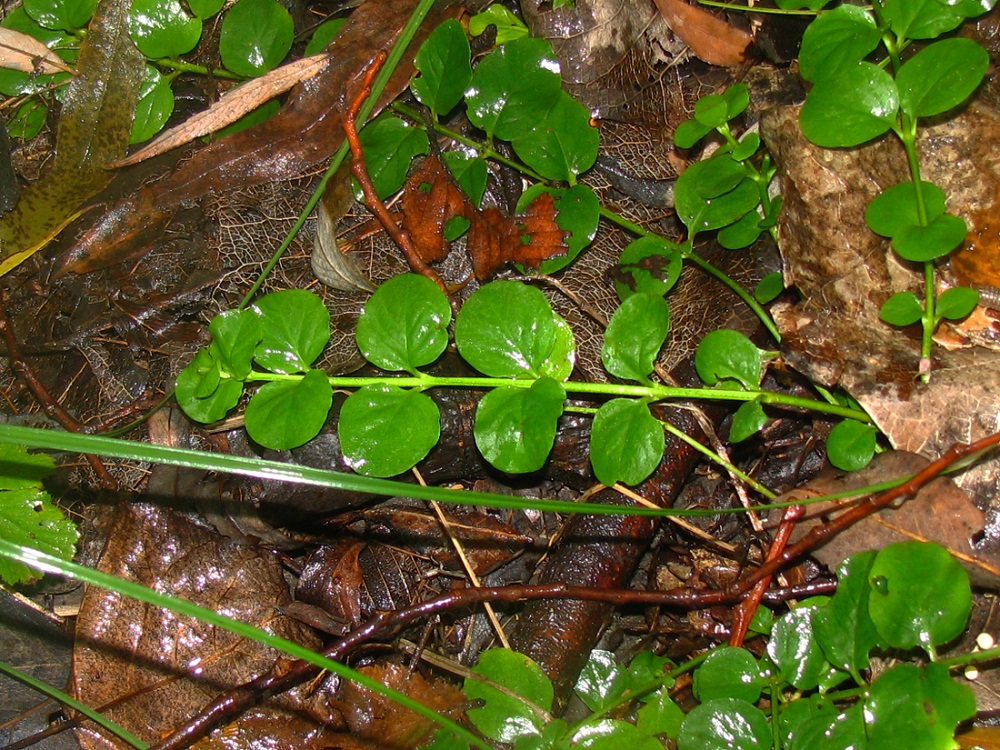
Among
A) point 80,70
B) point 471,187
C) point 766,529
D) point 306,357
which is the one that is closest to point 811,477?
point 766,529

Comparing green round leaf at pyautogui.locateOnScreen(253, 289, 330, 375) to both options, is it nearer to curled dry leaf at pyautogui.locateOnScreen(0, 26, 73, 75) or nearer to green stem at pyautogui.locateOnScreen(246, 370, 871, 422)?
green stem at pyautogui.locateOnScreen(246, 370, 871, 422)

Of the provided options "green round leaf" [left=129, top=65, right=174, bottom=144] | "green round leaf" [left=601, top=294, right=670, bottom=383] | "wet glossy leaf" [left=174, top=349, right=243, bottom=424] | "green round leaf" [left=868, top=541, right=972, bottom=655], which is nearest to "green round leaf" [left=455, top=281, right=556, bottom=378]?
"green round leaf" [left=601, top=294, right=670, bottom=383]

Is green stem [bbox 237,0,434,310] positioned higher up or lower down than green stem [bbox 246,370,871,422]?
higher up

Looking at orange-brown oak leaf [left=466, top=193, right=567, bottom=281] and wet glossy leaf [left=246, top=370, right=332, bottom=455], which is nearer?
wet glossy leaf [left=246, top=370, right=332, bottom=455]

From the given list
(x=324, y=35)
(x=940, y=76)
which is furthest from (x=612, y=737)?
(x=324, y=35)

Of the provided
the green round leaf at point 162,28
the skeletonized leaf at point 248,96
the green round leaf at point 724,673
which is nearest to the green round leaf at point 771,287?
the green round leaf at point 724,673

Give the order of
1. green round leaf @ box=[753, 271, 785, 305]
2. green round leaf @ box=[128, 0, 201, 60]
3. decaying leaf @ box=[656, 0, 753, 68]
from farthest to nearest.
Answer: green round leaf @ box=[128, 0, 201, 60] → decaying leaf @ box=[656, 0, 753, 68] → green round leaf @ box=[753, 271, 785, 305]

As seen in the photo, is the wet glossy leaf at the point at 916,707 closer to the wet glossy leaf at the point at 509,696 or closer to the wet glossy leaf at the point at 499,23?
the wet glossy leaf at the point at 509,696
